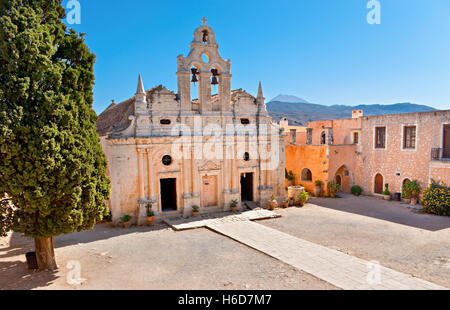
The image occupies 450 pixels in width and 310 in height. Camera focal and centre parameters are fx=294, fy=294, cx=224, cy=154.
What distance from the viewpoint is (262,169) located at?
20.6 m

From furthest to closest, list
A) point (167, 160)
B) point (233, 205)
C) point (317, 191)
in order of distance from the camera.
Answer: point (317, 191) → point (233, 205) → point (167, 160)

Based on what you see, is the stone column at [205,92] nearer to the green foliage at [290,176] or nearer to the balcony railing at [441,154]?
the green foliage at [290,176]

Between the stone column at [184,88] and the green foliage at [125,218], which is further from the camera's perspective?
the stone column at [184,88]

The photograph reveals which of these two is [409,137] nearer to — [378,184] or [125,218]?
[378,184]

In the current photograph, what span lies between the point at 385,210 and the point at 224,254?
44.1ft

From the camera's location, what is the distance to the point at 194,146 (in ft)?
60.0

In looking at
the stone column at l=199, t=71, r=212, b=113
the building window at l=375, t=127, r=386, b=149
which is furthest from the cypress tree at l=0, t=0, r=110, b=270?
the building window at l=375, t=127, r=386, b=149

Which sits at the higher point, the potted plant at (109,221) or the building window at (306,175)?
the building window at (306,175)

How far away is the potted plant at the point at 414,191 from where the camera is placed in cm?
2158

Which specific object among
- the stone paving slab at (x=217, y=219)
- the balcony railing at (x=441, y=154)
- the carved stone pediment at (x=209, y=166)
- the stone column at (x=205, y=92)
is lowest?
the stone paving slab at (x=217, y=219)

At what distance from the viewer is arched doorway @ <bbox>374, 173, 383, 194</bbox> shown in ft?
81.6

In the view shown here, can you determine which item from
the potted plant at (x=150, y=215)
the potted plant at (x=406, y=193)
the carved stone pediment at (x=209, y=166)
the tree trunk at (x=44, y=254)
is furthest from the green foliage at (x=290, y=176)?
the tree trunk at (x=44, y=254)

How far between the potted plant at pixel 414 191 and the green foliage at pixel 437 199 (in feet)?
5.53

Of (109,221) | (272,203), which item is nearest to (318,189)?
(272,203)
